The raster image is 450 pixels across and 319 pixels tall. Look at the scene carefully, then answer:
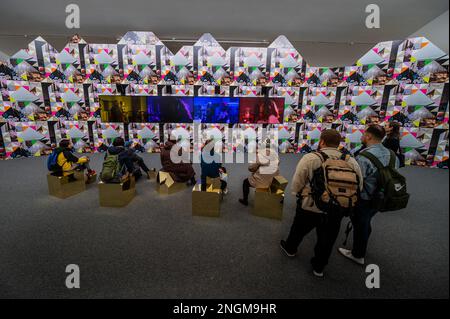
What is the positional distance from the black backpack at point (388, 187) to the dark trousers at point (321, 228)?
0.42 metres

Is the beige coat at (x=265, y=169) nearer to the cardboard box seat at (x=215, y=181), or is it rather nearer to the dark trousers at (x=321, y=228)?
the cardboard box seat at (x=215, y=181)

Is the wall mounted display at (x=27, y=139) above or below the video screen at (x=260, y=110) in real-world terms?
below

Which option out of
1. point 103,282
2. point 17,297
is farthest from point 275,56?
point 17,297

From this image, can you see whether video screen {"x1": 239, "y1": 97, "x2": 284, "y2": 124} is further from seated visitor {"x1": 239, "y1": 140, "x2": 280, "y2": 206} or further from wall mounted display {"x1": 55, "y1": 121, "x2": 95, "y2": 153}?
wall mounted display {"x1": 55, "y1": 121, "x2": 95, "y2": 153}

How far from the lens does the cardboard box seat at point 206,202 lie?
3.06m

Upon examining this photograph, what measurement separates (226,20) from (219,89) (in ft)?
5.45

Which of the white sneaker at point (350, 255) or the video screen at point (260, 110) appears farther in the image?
the video screen at point (260, 110)

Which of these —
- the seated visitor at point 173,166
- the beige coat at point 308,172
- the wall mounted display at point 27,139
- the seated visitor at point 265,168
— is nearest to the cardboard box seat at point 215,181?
the seated visitor at point 173,166

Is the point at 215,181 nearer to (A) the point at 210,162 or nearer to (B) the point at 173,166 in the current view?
(A) the point at 210,162

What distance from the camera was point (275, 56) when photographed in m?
6.09

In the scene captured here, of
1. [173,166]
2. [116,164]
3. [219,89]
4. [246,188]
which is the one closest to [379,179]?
[246,188]

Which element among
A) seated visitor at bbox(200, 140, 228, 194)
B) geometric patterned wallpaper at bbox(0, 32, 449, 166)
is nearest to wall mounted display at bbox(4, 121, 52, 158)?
geometric patterned wallpaper at bbox(0, 32, 449, 166)
